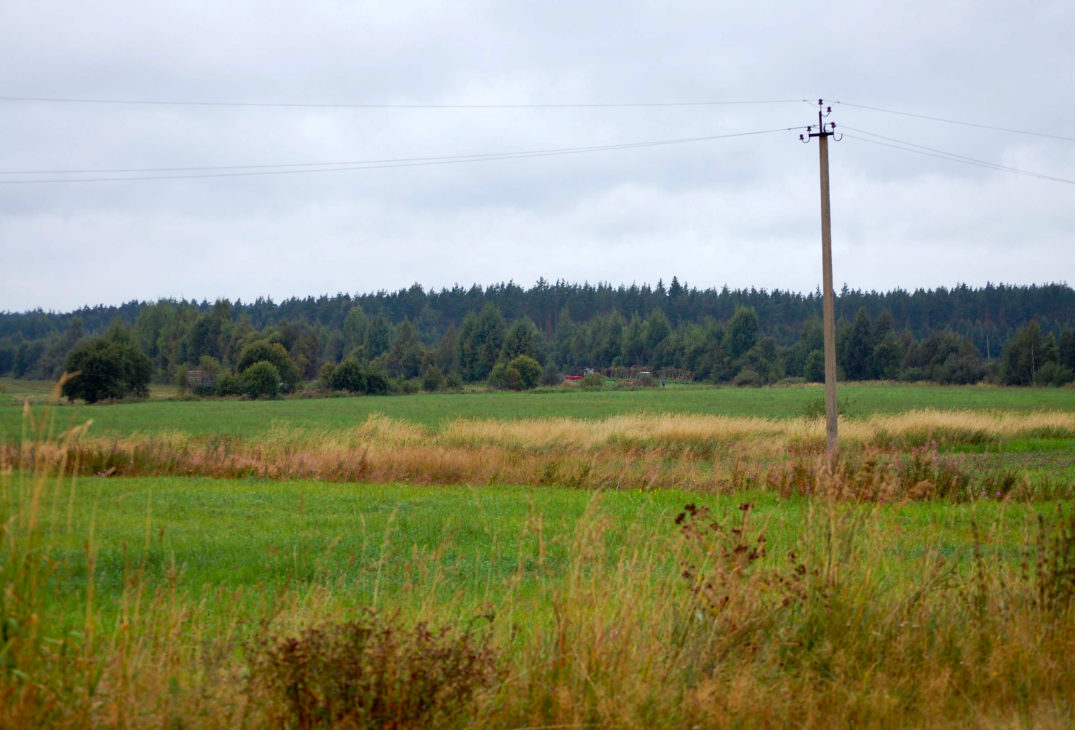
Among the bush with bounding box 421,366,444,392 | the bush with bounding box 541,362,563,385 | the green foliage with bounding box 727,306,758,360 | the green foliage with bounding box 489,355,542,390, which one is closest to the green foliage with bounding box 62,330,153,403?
the bush with bounding box 421,366,444,392

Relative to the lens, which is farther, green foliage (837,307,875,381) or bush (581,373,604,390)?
green foliage (837,307,875,381)

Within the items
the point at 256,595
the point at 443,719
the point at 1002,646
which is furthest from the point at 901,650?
the point at 256,595

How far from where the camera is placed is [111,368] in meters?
31.5

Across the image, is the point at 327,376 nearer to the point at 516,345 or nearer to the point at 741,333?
the point at 516,345

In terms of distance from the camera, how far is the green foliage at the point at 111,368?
2731 centimetres

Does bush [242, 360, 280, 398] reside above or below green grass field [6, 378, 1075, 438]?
above

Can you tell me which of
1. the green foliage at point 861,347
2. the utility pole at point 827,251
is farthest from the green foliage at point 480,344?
the utility pole at point 827,251

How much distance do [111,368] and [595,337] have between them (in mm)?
112832

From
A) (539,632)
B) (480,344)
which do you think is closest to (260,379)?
(480,344)

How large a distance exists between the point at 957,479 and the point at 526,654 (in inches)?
513

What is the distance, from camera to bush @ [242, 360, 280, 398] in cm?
7688

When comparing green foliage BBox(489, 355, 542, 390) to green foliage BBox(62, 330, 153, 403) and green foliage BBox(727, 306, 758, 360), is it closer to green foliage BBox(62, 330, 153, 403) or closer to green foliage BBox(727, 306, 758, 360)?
green foliage BBox(727, 306, 758, 360)

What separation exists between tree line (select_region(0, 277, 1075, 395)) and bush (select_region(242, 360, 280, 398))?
0.72 feet

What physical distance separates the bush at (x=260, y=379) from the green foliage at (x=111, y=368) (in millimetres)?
39504
